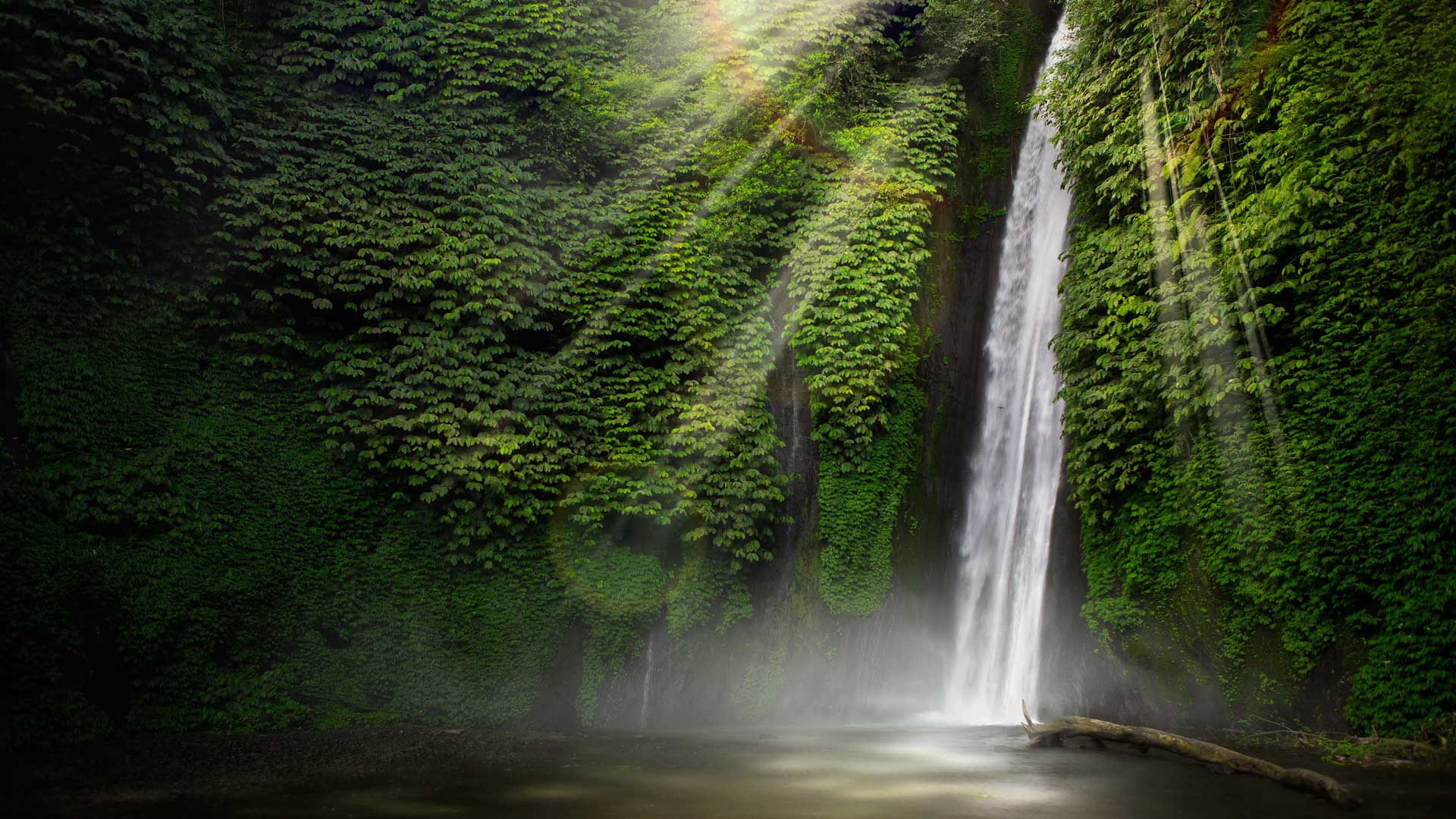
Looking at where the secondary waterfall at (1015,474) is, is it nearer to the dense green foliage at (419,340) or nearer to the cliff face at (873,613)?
the cliff face at (873,613)

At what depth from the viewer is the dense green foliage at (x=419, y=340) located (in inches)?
414

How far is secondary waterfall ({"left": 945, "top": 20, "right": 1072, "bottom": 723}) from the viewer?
12.2 meters

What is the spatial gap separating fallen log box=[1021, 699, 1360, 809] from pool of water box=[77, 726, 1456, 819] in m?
0.11

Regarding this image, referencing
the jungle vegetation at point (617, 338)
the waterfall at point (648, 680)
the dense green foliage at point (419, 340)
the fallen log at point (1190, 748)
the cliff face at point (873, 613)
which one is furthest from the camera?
the cliff face at point (873, 613)

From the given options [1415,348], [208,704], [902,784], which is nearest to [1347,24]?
[1415,348]

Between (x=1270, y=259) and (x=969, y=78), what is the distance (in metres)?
8.93

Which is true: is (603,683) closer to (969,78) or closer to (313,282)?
(313,282)

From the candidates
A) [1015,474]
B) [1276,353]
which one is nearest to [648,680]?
[1015,474]

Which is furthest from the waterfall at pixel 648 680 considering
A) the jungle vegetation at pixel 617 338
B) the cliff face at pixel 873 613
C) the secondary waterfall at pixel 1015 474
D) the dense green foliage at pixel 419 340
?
the secondary waterfall at pixel 1015 474

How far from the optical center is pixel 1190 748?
25.8 feet

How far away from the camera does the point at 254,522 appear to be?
11.3 metres

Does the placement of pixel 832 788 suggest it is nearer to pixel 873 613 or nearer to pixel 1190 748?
pixel 1190 748

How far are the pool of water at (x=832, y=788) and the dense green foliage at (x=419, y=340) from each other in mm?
3444

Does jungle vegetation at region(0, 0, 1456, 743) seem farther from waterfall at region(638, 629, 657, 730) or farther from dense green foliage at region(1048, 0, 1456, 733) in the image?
waterfall at region(638, 629, 657, 730)
